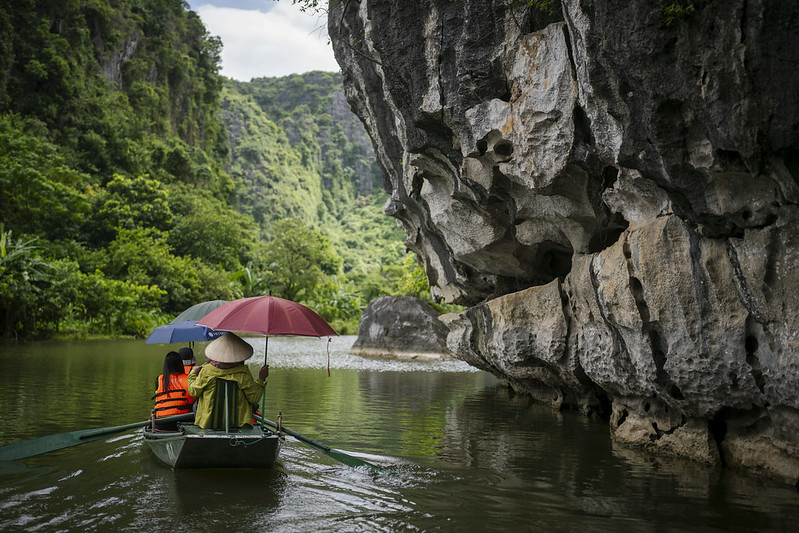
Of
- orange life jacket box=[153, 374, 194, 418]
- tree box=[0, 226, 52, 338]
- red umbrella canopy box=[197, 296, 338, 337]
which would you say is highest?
tree box=[0, 226, 52, 338]

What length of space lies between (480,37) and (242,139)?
4188 inches

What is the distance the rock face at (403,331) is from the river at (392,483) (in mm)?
15353

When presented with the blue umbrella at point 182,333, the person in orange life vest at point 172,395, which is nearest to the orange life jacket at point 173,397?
the person in orange life vest at point 172,395

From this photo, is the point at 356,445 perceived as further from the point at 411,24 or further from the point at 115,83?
the point at 115,83

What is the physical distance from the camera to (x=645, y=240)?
9.23 meters

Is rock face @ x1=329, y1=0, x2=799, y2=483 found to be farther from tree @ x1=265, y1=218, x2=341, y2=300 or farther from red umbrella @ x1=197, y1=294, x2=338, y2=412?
tree @ x1=265, y1=218, x2=341, y2=300

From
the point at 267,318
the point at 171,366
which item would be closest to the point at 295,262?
the point at 171,366

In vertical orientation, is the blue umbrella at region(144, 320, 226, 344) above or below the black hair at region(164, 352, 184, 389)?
above

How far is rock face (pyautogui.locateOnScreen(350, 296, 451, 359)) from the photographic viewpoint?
3091cm

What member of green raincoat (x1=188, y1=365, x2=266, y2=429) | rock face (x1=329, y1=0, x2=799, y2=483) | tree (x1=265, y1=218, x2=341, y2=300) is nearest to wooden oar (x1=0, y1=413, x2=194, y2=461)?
green raincoat (x1=188, y1=365, x2=266, y2=429)

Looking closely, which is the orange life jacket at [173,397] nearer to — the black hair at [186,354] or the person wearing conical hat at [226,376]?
the person wearing conical hat at [226,376]

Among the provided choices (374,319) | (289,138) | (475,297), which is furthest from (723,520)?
(289,138)

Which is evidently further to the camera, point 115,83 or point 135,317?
point 115,83

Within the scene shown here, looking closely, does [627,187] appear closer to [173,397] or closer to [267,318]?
[267,318]
